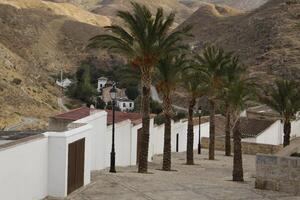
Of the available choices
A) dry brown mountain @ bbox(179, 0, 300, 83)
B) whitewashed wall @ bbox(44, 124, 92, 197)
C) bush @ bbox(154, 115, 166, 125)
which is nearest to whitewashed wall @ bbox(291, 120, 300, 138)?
bush @ bbox(154, 115, 166, 125)

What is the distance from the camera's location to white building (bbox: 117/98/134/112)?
9224 cm

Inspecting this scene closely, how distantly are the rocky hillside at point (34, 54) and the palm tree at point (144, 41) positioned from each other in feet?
134

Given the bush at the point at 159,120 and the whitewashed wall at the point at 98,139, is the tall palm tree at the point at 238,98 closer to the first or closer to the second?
the whitewashed wall at the point at 98,139

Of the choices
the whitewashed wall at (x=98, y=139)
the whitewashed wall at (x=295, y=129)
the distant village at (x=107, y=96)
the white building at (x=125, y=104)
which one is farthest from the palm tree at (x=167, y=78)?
the white building at (x=125, y=104)

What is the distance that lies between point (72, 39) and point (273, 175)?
398 feet

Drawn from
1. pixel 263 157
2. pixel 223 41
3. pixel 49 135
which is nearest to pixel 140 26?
pixel 263 157

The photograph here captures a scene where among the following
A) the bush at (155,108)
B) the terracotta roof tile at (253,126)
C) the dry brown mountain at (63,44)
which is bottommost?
the terracotta roof tile at (253,126)

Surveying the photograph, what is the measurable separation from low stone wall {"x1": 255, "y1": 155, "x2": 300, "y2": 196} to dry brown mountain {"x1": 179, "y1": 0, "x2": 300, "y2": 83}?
205 ft

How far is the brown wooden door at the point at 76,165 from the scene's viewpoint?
44.4 feet

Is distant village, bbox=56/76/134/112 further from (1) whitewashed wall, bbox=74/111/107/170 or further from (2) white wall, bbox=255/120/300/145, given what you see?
(1) whitewashed wall, bbox=74/111/107/170

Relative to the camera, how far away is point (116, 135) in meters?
23.0

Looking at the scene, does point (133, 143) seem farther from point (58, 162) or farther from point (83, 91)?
point (83, 91)

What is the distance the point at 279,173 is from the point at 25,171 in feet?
27.8

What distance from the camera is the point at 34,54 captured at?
115 metres
